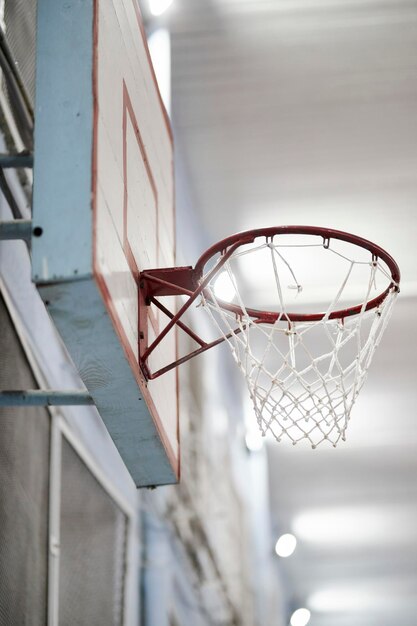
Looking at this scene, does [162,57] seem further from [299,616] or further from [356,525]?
[299,616]

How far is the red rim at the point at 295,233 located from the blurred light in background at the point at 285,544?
8665 mm

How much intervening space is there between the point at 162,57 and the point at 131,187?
2.73 metres

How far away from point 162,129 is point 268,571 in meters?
8.31

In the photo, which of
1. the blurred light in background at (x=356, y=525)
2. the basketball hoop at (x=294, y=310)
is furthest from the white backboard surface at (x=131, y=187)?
the blurred light in background at (x=356, y=525)

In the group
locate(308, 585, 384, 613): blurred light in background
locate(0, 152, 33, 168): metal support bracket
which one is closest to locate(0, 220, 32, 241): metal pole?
locate(0, 152, 33, 168): metal support bracket

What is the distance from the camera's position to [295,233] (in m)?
3.40

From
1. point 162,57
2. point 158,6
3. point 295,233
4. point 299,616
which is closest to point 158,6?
point 158,6

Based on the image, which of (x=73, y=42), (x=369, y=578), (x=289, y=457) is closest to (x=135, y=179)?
(x=73, y=42)

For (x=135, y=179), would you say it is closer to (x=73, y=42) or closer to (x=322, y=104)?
(x=73, y=42)

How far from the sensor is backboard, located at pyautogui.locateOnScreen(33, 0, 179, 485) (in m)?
2.61

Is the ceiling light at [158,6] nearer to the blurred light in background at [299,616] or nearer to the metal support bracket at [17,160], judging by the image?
the metal support bracket at [17,160]

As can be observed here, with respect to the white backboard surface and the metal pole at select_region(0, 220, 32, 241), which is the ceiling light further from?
the metal pole at select_region(0, 220, 32, 241)

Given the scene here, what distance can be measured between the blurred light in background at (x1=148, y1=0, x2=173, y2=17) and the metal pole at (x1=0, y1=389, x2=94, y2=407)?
3.39 meters

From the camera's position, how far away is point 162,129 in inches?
162
